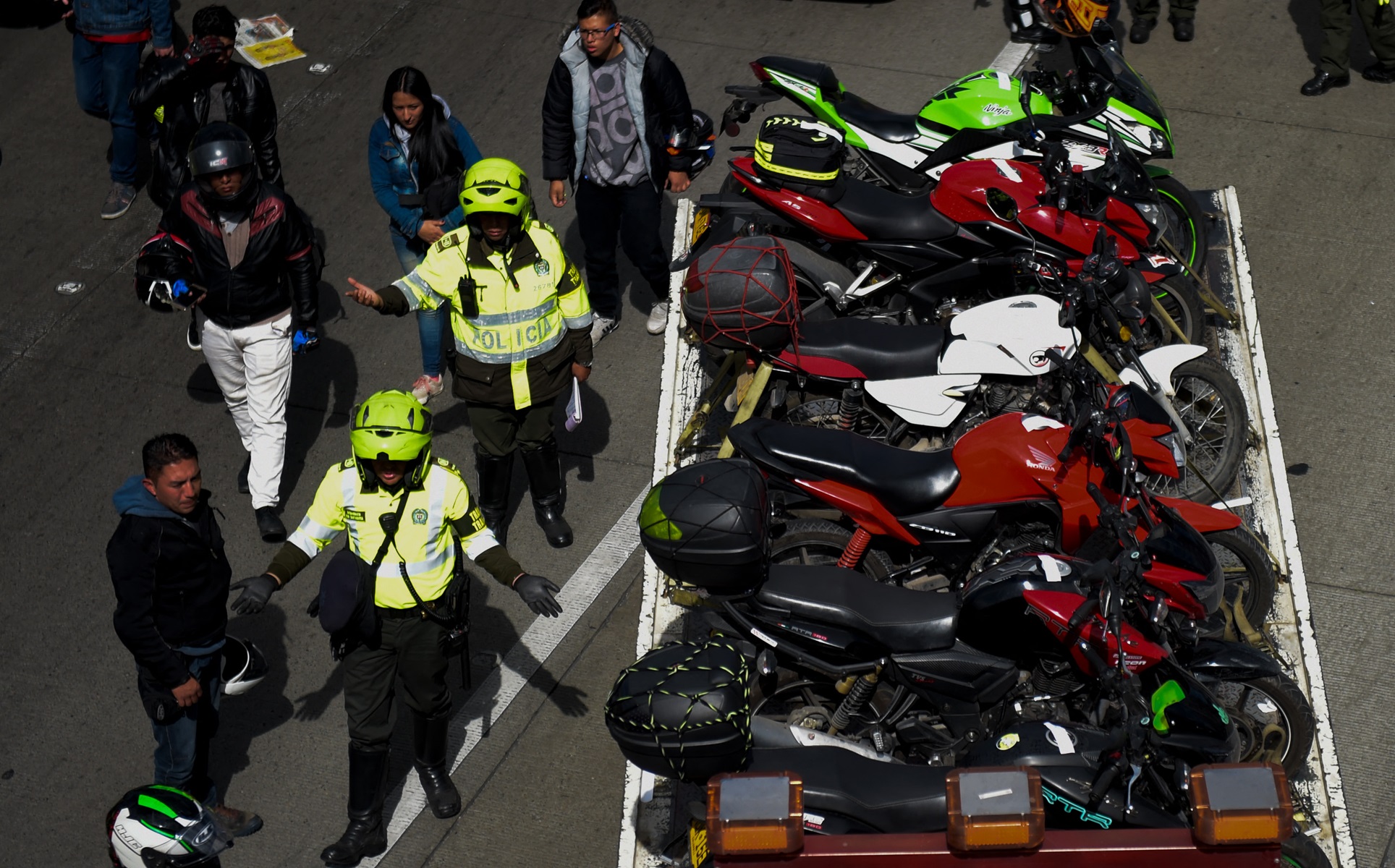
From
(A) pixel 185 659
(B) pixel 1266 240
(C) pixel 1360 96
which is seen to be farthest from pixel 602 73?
(C) pixel 1360 96

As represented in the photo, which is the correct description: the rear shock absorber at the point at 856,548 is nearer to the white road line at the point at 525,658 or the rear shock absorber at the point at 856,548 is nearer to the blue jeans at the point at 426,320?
the white road line at the point at 525,658

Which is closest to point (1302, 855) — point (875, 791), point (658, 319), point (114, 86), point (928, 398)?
point (875, 791)

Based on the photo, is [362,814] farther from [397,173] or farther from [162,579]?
[397,173]

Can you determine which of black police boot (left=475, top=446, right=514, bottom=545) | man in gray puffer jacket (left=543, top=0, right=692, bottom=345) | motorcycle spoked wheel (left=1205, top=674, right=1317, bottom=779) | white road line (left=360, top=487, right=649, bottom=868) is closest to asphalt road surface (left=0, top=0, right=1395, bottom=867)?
white road line (left=360, top=487, right=649, bottom=868)

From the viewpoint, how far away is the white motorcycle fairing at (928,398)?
6445mm

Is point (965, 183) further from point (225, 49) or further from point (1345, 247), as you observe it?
point (225, 49)

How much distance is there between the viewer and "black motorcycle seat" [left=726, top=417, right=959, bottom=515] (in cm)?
577

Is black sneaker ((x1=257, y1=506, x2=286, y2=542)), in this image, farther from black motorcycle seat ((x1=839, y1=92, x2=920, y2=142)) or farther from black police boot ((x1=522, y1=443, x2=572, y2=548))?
black motorcycle seat ((x1=839, y1=92, x2=920, y2=142))

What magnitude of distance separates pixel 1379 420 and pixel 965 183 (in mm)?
2638

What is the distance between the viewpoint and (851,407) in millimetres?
6621

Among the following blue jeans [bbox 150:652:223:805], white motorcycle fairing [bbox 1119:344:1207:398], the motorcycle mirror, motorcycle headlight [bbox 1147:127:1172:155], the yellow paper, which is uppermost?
motorcycle headlight [bbox 1147:127:1172:155]

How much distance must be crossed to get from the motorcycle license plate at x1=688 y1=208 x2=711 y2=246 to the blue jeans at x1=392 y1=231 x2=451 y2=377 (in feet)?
4.63

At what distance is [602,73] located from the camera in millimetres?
7508

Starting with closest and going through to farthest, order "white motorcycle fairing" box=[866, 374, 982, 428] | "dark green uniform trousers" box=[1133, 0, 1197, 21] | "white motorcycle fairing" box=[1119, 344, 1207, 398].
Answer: "white motorcycle fairing" box=[1119, 344, 1207, 398] < "white motorcycle fairing" box=[866, 374, 982, 428] < "dark green uniform trousers" box=[1133, 0, 1197, 21]
